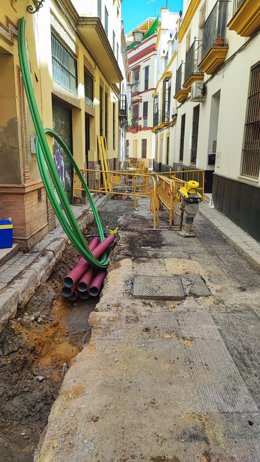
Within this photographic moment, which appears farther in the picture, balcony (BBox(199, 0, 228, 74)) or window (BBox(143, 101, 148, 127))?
window (BBox(143, 101, 148, 127))

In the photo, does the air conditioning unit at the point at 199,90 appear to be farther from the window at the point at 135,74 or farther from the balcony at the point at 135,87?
the window at the point at 135,74

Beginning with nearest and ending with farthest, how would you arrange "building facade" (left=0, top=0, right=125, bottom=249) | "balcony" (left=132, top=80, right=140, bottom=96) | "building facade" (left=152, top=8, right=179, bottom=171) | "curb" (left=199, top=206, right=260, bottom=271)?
"building facade" (left=0, top=0, right=125, bottom=249) < "curb" (left=199, top=206, right=260, bottom=271) < "building facade" (left=152, top=8, right=179, bottom=171) < "balcony" (left=132, top=80, right=140, bottom=96)

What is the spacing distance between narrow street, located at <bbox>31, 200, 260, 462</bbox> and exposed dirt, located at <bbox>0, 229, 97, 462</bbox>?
0.45m

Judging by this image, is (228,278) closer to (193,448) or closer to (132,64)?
(193,448)

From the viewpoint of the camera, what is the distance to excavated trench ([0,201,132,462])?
2.40 meters

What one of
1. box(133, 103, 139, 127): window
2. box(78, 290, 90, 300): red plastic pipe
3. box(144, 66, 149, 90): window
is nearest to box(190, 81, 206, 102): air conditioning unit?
box(78, 290, 90, 300): red plastic pipe

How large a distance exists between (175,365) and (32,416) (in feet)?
3.80

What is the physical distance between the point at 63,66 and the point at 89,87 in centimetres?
364

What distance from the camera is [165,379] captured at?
2406 millimetres

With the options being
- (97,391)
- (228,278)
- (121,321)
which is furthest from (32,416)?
(228,278)

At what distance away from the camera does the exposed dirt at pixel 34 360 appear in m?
2.40

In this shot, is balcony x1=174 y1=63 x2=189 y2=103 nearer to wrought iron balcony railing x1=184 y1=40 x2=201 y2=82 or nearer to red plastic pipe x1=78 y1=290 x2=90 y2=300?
wrought iron balcony railing x1=184 y1=40 x2=201 y2=82

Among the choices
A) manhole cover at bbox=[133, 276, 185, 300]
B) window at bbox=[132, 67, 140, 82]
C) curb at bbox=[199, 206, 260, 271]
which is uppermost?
window at bbox=[132, 67, 140, 82]

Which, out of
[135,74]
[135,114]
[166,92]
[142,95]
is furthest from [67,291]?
[135,74]
